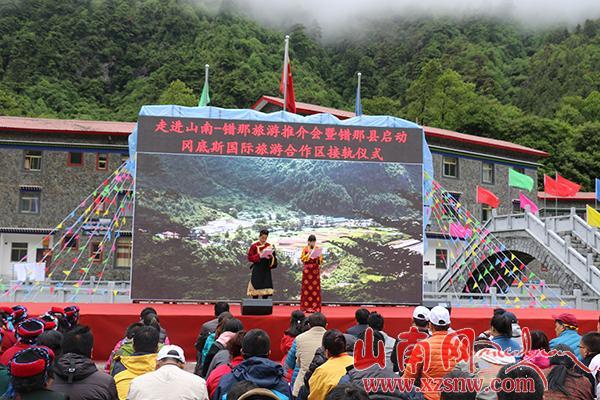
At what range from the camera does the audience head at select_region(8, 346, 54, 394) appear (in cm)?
274

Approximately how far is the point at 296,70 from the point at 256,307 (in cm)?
4465

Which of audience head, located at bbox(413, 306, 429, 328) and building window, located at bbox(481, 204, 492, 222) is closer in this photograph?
audience head, located at bbox(413, 306, 429, 328)

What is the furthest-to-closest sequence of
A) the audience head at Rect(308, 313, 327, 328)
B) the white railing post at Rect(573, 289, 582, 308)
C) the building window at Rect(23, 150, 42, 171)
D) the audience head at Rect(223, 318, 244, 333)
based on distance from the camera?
the building window at Rect(23, 150, 42, 171)
the white railing post at Rect(573, 289, 582, 308)
the audience head at Rect(223, 318, 244, 333)
the audience head at Rect(308, 313, 327, 328)

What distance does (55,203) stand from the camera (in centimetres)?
2486

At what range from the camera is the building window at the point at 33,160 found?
25.0 m

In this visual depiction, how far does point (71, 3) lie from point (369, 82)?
26195 mm

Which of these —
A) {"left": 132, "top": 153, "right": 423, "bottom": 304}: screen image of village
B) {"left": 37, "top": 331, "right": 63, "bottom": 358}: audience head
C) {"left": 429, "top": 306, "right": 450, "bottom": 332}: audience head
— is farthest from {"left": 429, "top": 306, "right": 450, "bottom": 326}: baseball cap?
{"left": 132, "top": 153, "right": 423, "bottom": 304}: screen image of village

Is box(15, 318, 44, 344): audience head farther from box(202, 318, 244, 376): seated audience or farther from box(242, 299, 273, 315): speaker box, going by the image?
box(242, 299, 273, 315): speaker box

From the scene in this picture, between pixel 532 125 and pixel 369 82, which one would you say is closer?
pixel 532 125

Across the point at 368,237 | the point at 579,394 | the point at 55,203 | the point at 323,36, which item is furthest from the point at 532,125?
the point at 323,36

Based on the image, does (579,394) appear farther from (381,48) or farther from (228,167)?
(381,48)

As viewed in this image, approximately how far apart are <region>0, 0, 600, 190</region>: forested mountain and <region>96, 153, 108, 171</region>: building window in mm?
11660

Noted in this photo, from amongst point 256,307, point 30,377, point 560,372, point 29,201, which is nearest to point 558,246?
point 256,307

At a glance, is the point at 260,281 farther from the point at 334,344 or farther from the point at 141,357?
the point at 334,344
